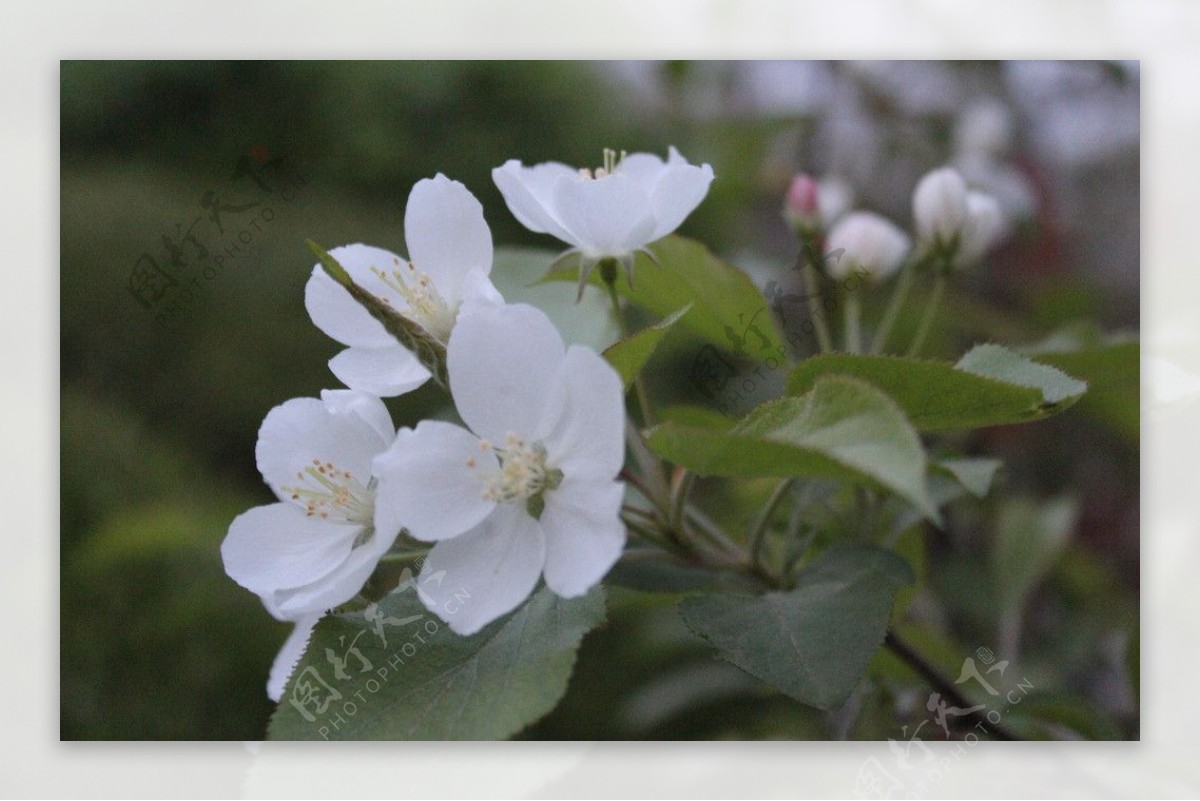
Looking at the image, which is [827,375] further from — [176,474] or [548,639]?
[176,474]

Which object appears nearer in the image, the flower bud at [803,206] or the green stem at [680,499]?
the green stem at [680,499]

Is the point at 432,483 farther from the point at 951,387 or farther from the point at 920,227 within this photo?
the point at 920,227

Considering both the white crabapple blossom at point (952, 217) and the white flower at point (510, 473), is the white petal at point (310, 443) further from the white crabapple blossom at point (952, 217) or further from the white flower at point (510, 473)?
the white crabapple blossom at point (952, 217)

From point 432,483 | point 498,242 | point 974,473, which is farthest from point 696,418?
point 498,242

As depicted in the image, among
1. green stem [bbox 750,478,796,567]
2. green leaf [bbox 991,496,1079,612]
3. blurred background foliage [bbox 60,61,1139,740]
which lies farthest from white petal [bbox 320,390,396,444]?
green leaf [bbox 991,496,1079,612]

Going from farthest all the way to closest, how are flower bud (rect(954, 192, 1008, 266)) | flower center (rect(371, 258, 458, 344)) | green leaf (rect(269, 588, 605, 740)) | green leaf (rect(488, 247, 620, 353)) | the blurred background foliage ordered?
the blurred background foliage, flower bud (rect(954, 192, 1008, 266)), green leaf (rect(488, 247, 620, 353)), flower center (rect(371, 258, 458, 344)), green leaf (rect(269, 588, 605, 740))

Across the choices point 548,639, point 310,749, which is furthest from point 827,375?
point 310,749

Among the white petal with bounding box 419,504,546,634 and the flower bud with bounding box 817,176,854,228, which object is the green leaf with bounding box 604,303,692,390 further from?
the flower bud with bounding box 817,176,854,228

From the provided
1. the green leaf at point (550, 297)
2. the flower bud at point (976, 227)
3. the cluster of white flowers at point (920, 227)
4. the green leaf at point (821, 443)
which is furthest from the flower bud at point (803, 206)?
the green leaf at point (821, 443)

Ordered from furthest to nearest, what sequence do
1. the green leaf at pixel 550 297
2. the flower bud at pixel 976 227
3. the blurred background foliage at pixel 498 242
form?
the blurred background foliage at pixel 498 242, the flower bud at pixel 976 227, the green leaf at pixel 550 297
